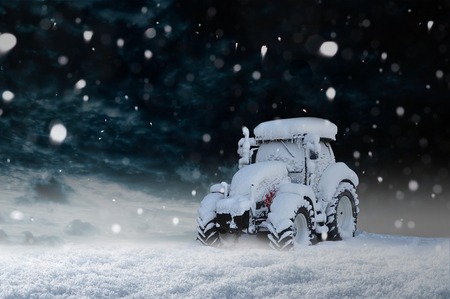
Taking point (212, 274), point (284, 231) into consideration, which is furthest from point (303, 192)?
point (212, 274)

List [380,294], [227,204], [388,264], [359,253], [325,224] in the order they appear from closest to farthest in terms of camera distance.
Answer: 1. [380,294]
2. [388,264]
3. [359,253]
4. [227,204]
5. [325,224]

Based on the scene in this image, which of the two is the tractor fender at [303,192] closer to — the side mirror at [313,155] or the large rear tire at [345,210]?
the side mirror at [313,155]

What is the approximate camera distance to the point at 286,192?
9.88 meters

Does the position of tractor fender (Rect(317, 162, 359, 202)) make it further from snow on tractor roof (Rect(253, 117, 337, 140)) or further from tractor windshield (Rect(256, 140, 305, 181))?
snow on tractor roof (Rect(253, 117, 337, 140))

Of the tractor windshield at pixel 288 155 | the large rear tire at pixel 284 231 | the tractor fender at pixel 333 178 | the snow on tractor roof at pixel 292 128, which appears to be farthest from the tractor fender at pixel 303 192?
the snow on tractor roof at pixel 292 128

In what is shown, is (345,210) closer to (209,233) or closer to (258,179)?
(258,179)

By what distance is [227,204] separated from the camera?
9.40 m

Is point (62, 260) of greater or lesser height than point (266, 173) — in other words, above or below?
below

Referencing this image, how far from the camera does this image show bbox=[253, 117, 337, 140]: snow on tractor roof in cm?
1159

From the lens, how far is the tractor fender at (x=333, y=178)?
11.4m

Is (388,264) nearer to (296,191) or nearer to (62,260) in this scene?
(296,191)

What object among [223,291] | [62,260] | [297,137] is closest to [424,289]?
[223,291]

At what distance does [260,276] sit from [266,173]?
14.4 feet

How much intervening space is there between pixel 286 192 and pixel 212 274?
4081 mm
